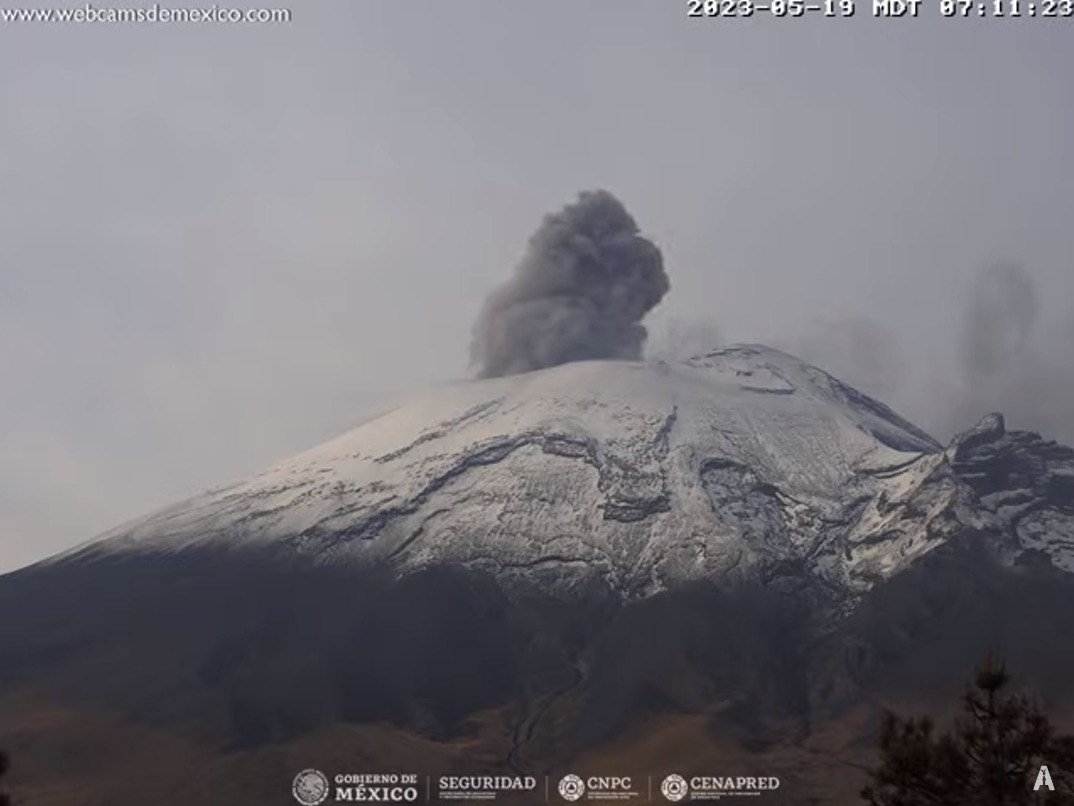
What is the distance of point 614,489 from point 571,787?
51.5 meters

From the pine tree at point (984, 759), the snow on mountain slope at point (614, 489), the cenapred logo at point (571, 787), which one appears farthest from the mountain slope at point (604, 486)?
the pine tree at point (984, 759)

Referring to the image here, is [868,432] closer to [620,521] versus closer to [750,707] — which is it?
[620,521]

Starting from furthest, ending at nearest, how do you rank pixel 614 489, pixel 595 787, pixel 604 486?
pixel 604 486 → pixel 614 489 → pixel 595 787

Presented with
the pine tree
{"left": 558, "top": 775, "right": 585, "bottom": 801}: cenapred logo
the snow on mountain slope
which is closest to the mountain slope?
the snow on mountain slope

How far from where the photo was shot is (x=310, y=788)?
100 m

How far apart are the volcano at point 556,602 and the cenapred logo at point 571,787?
1862 millimetres

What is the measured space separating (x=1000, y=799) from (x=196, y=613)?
11270 cm

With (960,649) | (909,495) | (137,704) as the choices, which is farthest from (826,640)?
(137,704)

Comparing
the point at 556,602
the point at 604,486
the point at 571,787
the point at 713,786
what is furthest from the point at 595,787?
the point at 604,486

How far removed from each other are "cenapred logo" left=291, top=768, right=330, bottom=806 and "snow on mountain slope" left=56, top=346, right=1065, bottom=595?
37.2 meters

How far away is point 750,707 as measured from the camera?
11600 centimetres

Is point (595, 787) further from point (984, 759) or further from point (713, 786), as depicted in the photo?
point (984, 759)

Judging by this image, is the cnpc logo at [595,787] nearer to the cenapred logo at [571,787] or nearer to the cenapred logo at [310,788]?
the cenapred logo at [571,787]

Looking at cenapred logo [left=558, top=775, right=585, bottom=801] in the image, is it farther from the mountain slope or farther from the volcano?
the mountain slope
